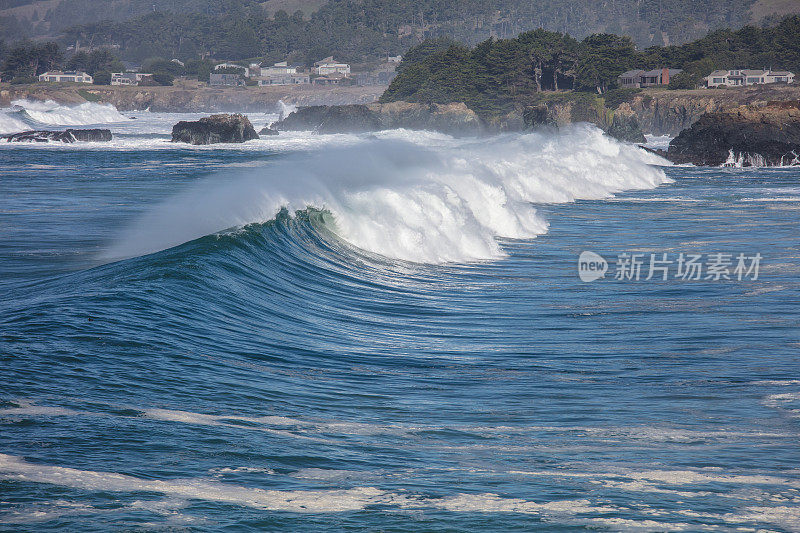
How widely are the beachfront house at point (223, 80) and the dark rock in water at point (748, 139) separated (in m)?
151

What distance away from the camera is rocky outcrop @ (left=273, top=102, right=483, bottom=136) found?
87.3m

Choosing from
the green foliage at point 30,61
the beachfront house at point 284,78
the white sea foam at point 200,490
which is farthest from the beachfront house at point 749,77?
the green foliage at point 30,61

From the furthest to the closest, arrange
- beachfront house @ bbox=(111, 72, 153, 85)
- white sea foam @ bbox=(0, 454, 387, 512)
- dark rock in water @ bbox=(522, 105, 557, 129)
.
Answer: beachfront house @ bbox=(111, 72, 153, 85), dark rock in water @ bbox=(522, 105, 557, 129), white sea foam @ bbox=(0, 454, 387, 512)

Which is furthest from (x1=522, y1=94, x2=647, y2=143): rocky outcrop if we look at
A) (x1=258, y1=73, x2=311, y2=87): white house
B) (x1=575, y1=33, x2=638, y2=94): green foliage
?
(x1=258, y1=73, x2=311, y2=87): white house

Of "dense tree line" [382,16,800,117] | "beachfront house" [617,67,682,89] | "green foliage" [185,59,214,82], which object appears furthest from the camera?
"green foliage" [185,59,214,82]

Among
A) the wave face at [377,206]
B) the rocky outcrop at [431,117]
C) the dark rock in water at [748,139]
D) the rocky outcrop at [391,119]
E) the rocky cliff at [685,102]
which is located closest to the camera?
the wave face at [377,206]

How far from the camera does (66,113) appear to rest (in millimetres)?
116062

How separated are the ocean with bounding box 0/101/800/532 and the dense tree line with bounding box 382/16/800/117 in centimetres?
7495

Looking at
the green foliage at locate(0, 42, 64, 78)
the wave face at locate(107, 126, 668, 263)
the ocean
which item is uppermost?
the green foliage at locate(0, 42, 64, 78)

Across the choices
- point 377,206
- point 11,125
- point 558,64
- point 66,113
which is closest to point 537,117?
point 558,64

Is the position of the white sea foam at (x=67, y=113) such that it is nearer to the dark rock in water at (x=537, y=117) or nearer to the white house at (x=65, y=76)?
the white house at (x=65, y=76)

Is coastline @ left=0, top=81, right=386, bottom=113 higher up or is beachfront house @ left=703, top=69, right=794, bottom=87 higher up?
coastline @ left=0, top=81, right=386, bottom=113

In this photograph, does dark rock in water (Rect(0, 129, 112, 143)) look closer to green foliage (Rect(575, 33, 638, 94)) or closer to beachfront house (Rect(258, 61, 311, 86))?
green foliage (Rect(575, 33, 638, 94))

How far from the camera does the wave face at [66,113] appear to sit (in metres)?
103
